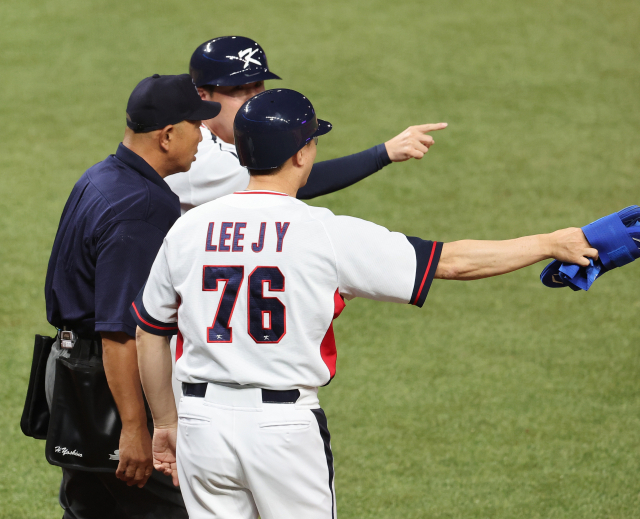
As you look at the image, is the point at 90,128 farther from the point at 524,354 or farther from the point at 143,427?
the point at 143,427

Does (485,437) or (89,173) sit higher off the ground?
(89,173)

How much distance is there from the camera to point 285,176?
2.54m

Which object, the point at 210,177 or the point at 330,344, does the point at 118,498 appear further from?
the point at 210,177

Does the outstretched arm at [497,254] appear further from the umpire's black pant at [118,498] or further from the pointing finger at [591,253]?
the umpire's black pant at [118,498]

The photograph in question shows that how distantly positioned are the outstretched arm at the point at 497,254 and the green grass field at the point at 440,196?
1.97 metres

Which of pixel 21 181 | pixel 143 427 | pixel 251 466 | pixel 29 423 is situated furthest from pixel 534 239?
pixel 21 181

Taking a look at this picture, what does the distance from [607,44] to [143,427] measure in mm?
9990

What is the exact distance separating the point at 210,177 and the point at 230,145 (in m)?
0.24

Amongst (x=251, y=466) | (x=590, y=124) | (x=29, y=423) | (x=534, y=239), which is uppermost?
(x=534, y=239)

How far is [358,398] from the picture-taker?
17.0ft

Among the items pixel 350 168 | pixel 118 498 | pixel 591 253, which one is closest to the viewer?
pixel 591 253

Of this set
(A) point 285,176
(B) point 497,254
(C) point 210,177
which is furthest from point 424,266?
(C) point 210,177

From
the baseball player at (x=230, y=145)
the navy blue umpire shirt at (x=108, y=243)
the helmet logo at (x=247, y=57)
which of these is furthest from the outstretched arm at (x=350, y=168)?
the navy blue umpire shirt at (x=108, y=243)

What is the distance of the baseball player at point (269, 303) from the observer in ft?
7.80
